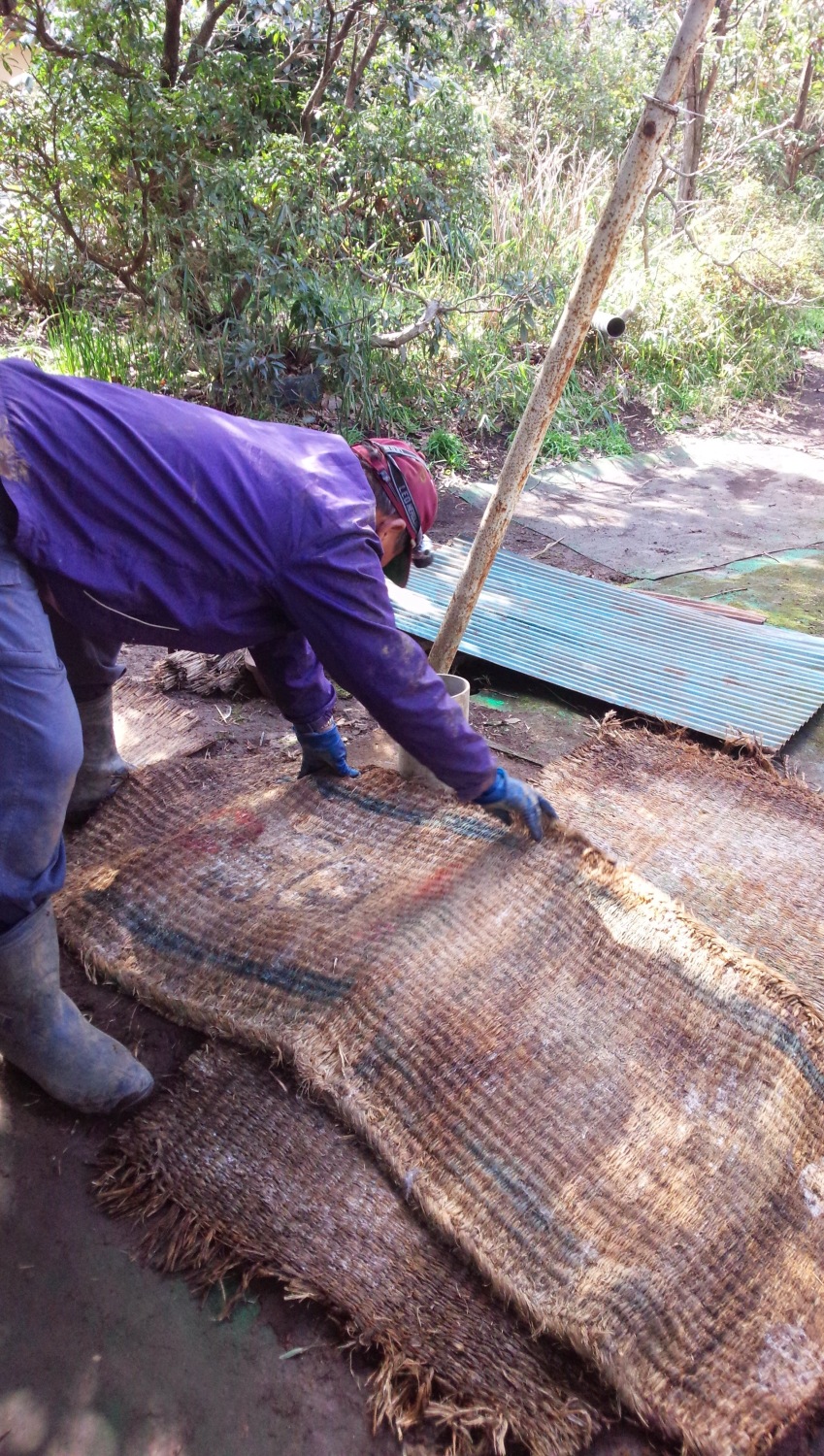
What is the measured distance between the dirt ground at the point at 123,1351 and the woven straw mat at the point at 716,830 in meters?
0.98

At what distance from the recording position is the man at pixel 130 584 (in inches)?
58.4

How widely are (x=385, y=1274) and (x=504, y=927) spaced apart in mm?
640

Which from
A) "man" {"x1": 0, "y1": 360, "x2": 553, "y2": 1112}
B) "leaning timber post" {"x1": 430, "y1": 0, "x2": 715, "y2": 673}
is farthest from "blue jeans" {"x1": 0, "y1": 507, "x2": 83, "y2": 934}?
"leaning timber post" {"x1": 430, "y1": 0, "x2": 715, "y2": 673}

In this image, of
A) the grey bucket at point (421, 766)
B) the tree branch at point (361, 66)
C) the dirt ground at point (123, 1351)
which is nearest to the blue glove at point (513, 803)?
the grey bucket at point (421, 766)

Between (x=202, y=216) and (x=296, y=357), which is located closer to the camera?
(x=202, y=216)

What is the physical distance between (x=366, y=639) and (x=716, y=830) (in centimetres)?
124

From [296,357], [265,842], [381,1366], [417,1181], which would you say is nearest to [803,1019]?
[417,1181]

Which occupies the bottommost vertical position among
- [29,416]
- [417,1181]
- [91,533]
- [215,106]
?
[417,1181]

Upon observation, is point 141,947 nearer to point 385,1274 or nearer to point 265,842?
point 265,842

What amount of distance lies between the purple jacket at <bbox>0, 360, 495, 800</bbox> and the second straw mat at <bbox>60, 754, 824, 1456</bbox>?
43 cm

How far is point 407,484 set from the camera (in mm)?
1856

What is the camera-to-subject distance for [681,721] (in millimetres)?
2836

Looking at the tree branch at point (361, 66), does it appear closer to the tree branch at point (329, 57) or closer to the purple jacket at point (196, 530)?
the tree branch at point (329, 57)

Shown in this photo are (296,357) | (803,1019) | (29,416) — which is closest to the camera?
(29,416)
